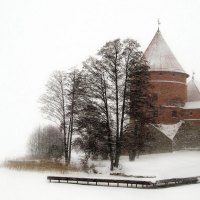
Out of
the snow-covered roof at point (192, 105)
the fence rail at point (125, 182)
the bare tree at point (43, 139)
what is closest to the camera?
the fence rail at point (125, 182)

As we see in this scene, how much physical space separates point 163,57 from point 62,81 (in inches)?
446

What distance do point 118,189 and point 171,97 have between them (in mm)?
21637

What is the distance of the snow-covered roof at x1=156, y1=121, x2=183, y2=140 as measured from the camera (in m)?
38.9

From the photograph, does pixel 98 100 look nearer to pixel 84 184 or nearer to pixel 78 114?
pixel 78 114

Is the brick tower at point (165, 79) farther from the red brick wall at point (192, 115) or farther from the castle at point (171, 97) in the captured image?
the red brick wall at point (192, 115)

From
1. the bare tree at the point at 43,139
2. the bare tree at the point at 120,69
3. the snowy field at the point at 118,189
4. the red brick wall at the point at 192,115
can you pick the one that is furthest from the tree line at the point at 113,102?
the bare tree at the point at 43,139

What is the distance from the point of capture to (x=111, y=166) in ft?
98.0

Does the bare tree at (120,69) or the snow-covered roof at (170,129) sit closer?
the bare tree at (120,69)

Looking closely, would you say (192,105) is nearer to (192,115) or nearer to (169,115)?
(192,115)

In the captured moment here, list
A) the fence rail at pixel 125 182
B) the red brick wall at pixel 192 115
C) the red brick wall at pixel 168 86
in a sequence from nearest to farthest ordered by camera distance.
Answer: the fence rail at pixel 125 182 < the red brick wall at pixel 168 86 < the red brick wall at pixel 192 115

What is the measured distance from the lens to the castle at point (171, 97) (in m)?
40.4

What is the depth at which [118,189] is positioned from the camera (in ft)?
70.3

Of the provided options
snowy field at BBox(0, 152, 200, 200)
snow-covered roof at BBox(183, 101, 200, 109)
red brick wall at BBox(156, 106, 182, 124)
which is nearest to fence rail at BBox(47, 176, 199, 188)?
snowy field at BBox(0, 152, 200, 200)

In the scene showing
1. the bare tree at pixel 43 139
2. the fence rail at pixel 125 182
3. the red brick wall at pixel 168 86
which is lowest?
the fence rail at pixel 125 182
